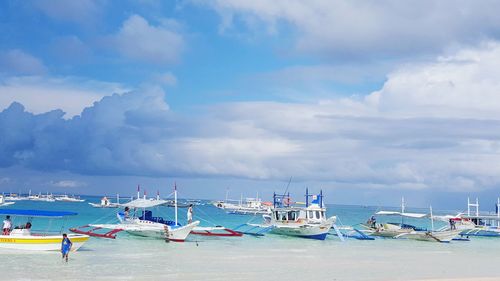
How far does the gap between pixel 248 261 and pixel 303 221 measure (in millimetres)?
18651

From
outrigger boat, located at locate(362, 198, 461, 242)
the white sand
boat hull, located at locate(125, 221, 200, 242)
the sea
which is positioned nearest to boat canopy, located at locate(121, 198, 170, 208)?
boat hull, located at locate(125, 221, 200, 242)

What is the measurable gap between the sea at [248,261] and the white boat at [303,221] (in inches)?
85.4

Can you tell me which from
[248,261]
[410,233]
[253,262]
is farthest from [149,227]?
[410,233]

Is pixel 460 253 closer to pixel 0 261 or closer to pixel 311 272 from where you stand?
pixel 311 272

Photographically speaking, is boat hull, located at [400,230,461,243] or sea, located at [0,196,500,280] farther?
boat hull, located at [400,230,461,243]

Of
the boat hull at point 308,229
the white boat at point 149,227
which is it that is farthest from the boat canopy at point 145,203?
the boat hull at point 308,229

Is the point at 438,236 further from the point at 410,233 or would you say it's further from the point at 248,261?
the point at 248,261

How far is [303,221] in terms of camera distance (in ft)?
165

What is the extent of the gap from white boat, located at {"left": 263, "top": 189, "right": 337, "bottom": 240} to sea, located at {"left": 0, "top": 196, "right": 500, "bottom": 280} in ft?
7.12

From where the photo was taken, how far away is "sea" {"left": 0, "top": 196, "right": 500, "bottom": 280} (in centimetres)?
2605

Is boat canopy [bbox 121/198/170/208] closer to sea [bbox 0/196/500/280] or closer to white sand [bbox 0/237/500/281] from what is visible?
sea [bbox 0/196/500/280]

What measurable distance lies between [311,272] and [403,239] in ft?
88.5

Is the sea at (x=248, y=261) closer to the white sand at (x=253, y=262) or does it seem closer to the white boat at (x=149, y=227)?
the white sand at (x=253, y=262)

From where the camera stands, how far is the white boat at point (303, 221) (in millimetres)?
48719
